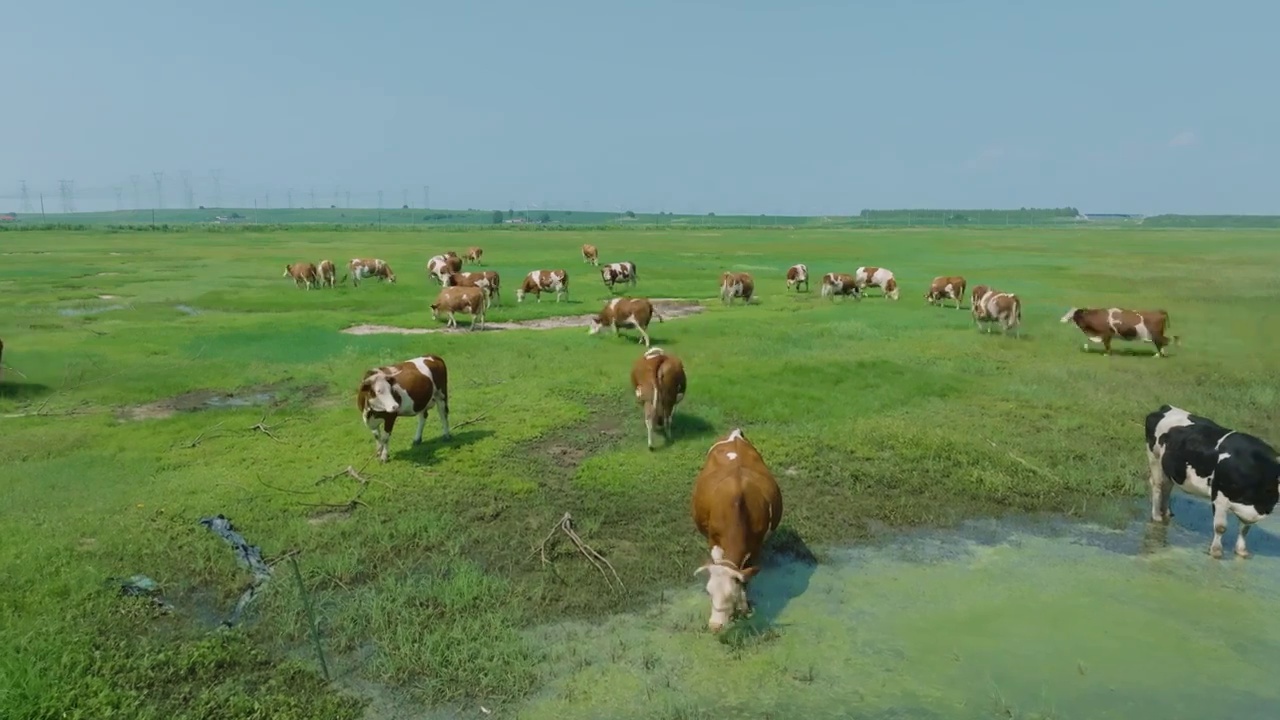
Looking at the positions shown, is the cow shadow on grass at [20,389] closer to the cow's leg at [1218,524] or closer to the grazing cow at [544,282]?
the grazing cow at [544,282]

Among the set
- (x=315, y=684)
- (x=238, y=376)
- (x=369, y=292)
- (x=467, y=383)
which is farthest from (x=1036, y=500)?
(x=369, y=292)

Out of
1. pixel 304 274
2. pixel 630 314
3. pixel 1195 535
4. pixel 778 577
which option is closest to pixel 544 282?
pixel 630 314

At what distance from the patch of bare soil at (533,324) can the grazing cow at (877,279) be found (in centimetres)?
870

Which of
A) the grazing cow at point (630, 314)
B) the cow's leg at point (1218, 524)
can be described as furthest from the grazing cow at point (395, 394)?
the cow's leg at point (1218, 524)

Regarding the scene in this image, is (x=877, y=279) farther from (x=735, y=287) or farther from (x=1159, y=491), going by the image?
(x=1159, y=491)

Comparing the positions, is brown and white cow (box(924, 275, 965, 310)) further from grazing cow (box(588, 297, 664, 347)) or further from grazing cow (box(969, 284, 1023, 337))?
grazing cow (box(588, 297, 664, 347))

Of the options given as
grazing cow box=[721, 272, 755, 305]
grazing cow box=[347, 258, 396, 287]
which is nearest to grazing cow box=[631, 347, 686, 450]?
grazing cow box=[721, 272, 755, 305]

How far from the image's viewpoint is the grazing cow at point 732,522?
728 centimetres

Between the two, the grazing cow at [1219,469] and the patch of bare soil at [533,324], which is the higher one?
the grazing cow at [1219,469]

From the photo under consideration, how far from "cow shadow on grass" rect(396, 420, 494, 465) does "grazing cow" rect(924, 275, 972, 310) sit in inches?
888

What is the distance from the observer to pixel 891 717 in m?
6.19

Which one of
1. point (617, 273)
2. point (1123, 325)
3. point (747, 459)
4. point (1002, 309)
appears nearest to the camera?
point (747, 459)

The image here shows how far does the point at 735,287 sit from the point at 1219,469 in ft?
71.4

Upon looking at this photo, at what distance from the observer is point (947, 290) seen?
30.6 meters
